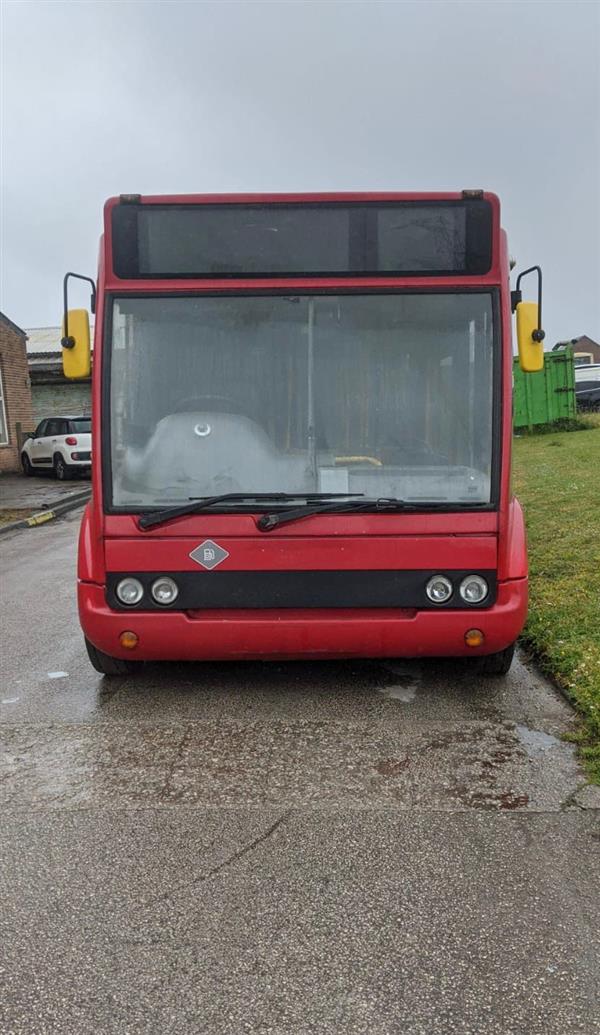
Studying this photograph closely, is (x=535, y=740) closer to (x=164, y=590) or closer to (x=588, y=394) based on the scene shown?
(x=164, y=590)

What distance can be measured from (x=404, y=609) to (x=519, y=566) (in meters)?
0.65

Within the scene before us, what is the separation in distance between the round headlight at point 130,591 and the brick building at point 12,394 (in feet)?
64.7

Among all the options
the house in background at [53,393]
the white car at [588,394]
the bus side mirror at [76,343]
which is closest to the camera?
the bus side mirror at [76,343]

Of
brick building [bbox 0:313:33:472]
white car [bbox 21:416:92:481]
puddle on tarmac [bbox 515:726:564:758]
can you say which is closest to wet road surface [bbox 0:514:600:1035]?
puddle on tarmac [bbox 515:726:564:758]

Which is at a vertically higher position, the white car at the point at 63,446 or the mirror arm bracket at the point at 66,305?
the mirror arm bracket at the point at 66,305

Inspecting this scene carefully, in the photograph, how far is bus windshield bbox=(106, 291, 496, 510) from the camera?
446 centimetres

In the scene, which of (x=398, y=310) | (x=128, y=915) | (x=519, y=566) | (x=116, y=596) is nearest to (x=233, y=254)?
(x=398, y=310)

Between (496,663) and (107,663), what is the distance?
7.84 ft

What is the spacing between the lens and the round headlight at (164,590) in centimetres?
445

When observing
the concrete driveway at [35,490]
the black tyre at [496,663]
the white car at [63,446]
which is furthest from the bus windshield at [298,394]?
the white car at [63,446]

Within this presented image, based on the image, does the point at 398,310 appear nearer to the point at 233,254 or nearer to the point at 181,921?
the point at 233,254

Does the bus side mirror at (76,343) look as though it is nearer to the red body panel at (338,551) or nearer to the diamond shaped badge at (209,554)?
the red body panel at (338,551)

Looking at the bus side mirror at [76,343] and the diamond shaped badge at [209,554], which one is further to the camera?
the bus side mirror at [76,343]

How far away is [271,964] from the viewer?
8.45 ft
